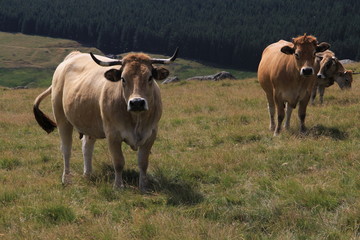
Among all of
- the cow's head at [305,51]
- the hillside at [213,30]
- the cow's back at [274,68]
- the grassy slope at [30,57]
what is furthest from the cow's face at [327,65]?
the hillside at [213,30]

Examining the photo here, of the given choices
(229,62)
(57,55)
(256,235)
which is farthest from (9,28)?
(256,235)

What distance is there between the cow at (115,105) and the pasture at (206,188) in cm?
65

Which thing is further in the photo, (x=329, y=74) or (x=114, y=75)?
(x=329, y=74)

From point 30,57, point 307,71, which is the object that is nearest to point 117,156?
point 307,71

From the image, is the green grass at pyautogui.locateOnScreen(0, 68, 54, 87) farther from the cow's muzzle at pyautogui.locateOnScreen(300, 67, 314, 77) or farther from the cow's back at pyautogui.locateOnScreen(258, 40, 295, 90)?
the cow's muzzle at pyautogui.locateOnScreen(300, 67, 314, 77)

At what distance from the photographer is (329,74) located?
17656 millimetres

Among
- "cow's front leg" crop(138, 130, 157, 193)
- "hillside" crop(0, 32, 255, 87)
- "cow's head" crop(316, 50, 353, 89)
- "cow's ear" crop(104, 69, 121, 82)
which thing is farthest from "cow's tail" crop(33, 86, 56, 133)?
"hillside" crop(0, 32, 255, 87)

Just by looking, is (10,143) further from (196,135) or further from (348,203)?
(348,203)

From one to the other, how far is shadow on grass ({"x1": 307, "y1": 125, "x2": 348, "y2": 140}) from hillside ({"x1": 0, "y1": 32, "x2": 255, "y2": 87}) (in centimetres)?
10332

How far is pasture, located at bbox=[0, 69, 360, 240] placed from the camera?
5582mm

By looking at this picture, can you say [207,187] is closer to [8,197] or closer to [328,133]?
[8,197]

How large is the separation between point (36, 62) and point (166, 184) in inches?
5961

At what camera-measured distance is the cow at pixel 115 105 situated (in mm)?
7125

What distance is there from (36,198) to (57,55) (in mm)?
158183
